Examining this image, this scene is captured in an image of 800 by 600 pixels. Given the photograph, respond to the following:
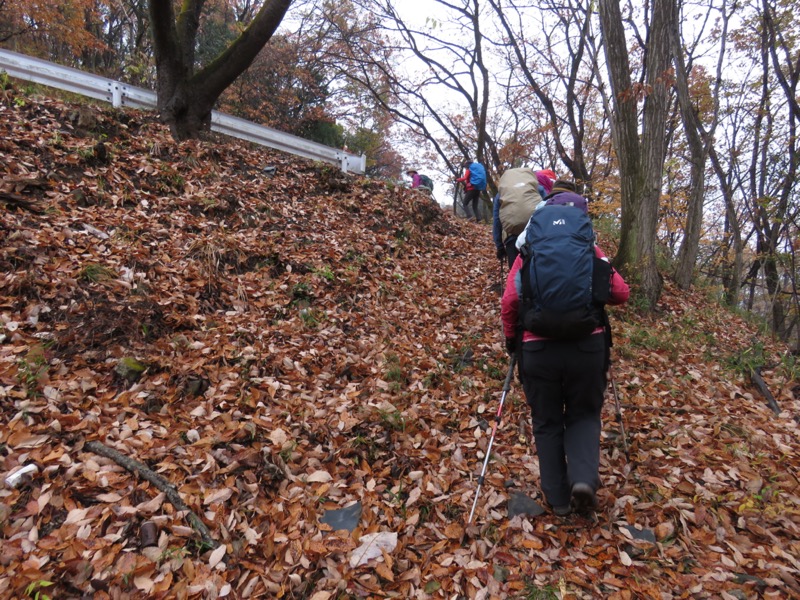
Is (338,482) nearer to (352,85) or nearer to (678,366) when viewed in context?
(678,366)

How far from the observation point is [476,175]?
1161 cm

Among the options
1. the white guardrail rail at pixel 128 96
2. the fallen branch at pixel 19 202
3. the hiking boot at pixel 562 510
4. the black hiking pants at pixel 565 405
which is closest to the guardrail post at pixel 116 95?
the white guardrail rail at pixel 128 96

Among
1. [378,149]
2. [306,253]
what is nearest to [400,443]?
[306,253]

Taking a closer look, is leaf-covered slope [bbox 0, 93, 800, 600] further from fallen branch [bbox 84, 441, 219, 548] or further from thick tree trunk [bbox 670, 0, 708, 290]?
thick tree trunk [bbox 670, 0, 708, 290]

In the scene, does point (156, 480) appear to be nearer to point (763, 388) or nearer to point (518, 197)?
point (518, 197)

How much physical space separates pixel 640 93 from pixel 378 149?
917 inches

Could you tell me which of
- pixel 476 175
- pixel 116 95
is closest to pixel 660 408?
pixel 476 175

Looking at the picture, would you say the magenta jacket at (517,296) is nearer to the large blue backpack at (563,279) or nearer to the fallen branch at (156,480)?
the large blue backpack at (563,279)

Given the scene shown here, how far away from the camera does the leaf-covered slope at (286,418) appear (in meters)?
2.73

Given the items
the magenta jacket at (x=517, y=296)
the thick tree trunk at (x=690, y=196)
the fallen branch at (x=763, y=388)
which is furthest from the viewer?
the thick tree trunk at (x=690, y=196)

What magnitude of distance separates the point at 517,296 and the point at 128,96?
308 inches

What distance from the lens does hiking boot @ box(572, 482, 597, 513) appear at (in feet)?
9.72

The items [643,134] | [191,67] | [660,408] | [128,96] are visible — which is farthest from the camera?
[191,67]

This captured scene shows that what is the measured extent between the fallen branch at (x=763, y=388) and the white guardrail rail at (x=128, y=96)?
7805 millimetres
